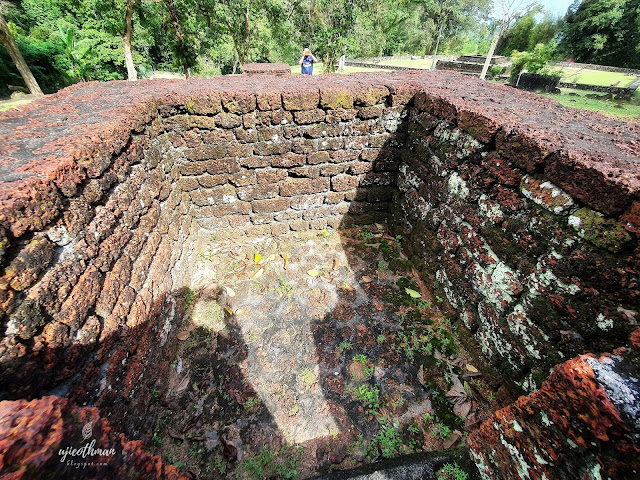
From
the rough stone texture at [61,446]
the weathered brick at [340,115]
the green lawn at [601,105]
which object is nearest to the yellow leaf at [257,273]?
the weathered brick at [340,115]

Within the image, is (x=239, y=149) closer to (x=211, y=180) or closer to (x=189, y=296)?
(x=211, y=180)

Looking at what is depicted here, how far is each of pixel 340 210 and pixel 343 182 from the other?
36cm

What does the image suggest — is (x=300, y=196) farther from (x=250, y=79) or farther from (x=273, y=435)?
(x=273, y=435)

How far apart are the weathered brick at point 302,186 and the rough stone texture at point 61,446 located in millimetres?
2414

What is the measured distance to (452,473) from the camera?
1.40m

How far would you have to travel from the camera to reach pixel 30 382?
1058 millimetres

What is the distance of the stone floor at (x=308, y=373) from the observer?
178cm

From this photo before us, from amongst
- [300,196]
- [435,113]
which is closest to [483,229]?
[435,113]

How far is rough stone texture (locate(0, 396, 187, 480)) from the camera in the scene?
751mm

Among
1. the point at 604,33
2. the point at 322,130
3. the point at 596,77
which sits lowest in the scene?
the point at 596,77

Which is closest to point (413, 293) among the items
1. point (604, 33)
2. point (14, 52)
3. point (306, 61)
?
point (306, 61)

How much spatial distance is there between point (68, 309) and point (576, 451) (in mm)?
2122

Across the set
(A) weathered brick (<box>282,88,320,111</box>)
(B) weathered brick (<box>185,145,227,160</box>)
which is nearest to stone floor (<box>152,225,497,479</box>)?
(B) weathered brick (<box>185,145,227,160</box>)

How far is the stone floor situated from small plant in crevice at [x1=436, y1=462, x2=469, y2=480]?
40cm
